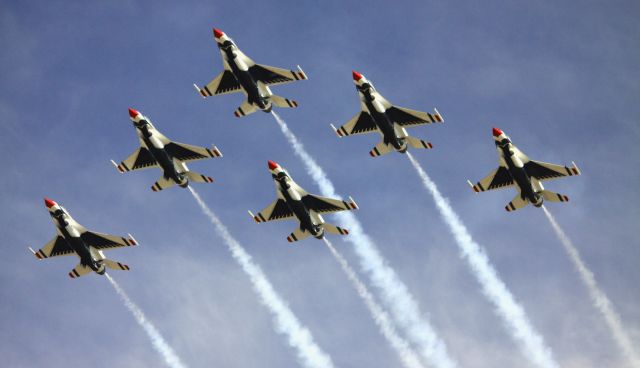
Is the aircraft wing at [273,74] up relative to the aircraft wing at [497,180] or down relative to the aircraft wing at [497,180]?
up

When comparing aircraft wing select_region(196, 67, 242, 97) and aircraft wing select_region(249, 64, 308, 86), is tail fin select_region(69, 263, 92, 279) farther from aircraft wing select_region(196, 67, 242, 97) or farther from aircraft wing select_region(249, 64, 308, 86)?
aircraft wing select_region(249, 64, 308, 86)

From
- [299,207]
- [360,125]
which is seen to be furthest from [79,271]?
[360,125]

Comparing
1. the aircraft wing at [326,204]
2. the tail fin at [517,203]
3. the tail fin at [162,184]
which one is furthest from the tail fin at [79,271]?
the tail fin at [517,203]

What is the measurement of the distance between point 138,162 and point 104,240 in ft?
38.3

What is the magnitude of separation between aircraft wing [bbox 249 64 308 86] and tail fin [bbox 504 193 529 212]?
1289 inches

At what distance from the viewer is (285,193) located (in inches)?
6196

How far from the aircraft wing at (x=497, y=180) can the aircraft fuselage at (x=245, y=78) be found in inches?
1202

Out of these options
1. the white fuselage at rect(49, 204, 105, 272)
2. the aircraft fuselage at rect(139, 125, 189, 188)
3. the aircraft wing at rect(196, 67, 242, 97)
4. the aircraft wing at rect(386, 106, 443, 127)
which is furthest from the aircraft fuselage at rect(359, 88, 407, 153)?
the white fuselage at rect(49, 204, 105, 272)

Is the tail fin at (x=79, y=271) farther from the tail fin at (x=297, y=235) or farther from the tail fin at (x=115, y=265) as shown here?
the tail fin at (x=297, y=235)

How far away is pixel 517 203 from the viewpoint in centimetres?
16088

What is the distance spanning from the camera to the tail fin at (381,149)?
162 m

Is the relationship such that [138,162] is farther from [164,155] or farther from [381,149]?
[381,149]

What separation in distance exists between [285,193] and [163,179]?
18.8 m

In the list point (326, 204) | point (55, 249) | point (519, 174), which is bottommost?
Answer: point (519, 174)
